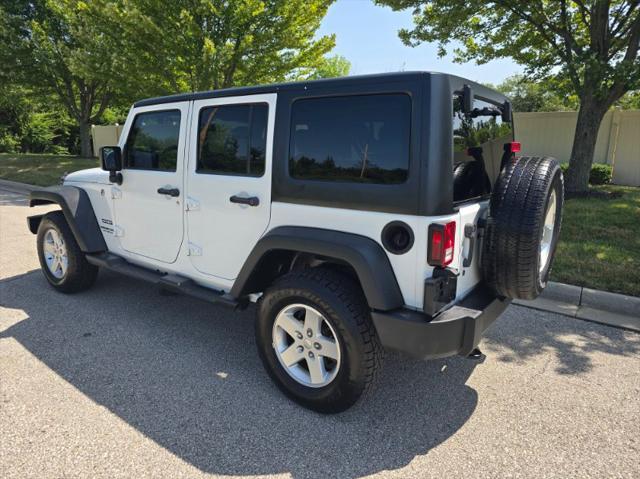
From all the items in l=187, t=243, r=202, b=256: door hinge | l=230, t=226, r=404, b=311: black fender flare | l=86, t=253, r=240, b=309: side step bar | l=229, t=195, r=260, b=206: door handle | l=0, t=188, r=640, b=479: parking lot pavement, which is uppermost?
l=229, t=195, r=260, b=206: door handle

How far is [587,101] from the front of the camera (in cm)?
893

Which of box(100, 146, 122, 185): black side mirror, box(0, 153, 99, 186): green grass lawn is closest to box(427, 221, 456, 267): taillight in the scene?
box(100, 146, 122, 185): black side mirror

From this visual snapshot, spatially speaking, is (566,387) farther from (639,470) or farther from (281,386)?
(281,386)

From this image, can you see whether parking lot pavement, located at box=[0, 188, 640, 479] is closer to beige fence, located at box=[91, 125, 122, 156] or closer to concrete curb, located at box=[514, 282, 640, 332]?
concrete curb, located at box=[514, 282, 640, 332]

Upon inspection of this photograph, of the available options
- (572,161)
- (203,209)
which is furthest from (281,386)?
(572,161)

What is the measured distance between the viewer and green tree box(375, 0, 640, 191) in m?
8.17

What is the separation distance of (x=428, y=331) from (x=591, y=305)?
2.91 meters

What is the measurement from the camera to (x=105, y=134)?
71.5 ft

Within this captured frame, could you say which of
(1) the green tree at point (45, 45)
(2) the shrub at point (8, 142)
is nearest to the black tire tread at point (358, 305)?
(1) the green tree at point (45, 45)

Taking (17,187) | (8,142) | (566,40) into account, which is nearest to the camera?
(566,40)

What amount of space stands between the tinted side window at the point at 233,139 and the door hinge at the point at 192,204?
222mm

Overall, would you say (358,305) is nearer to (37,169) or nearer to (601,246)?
(601,246)

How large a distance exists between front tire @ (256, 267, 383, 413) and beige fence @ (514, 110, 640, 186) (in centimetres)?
1344

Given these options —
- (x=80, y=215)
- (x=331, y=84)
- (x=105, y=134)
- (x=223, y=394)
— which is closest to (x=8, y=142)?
(x=105, y=134)
